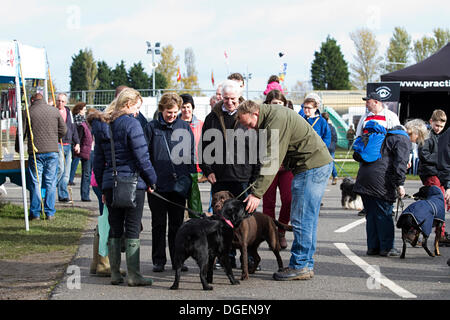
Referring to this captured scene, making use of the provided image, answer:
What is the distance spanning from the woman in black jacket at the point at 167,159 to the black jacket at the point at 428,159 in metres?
3.55

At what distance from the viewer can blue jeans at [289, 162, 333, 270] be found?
6.74 m

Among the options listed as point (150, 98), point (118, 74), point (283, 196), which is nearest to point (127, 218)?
point (283, 196)

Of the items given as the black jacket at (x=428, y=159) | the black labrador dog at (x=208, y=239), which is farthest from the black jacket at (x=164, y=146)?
the black jacket at (x=428, y=159)

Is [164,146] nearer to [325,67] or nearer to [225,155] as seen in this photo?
[225,155]

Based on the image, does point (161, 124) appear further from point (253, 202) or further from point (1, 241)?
point (1, 241)

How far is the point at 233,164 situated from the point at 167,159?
735 mm

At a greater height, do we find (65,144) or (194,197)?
(65,144)

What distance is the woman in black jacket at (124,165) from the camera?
6.33m

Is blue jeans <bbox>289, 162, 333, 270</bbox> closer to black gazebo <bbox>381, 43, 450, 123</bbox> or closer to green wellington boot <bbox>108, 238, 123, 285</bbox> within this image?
green wellington boot <bbox>108, 238, 123, 285</bbox>

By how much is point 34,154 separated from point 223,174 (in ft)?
15.8

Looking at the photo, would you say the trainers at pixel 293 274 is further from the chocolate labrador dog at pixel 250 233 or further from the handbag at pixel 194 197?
the handbag at pixel 194 197

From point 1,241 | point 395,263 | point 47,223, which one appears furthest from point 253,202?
point 47,223

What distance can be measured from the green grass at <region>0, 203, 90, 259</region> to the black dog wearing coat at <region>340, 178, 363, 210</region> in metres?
4.84

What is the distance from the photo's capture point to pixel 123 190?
247 inches
